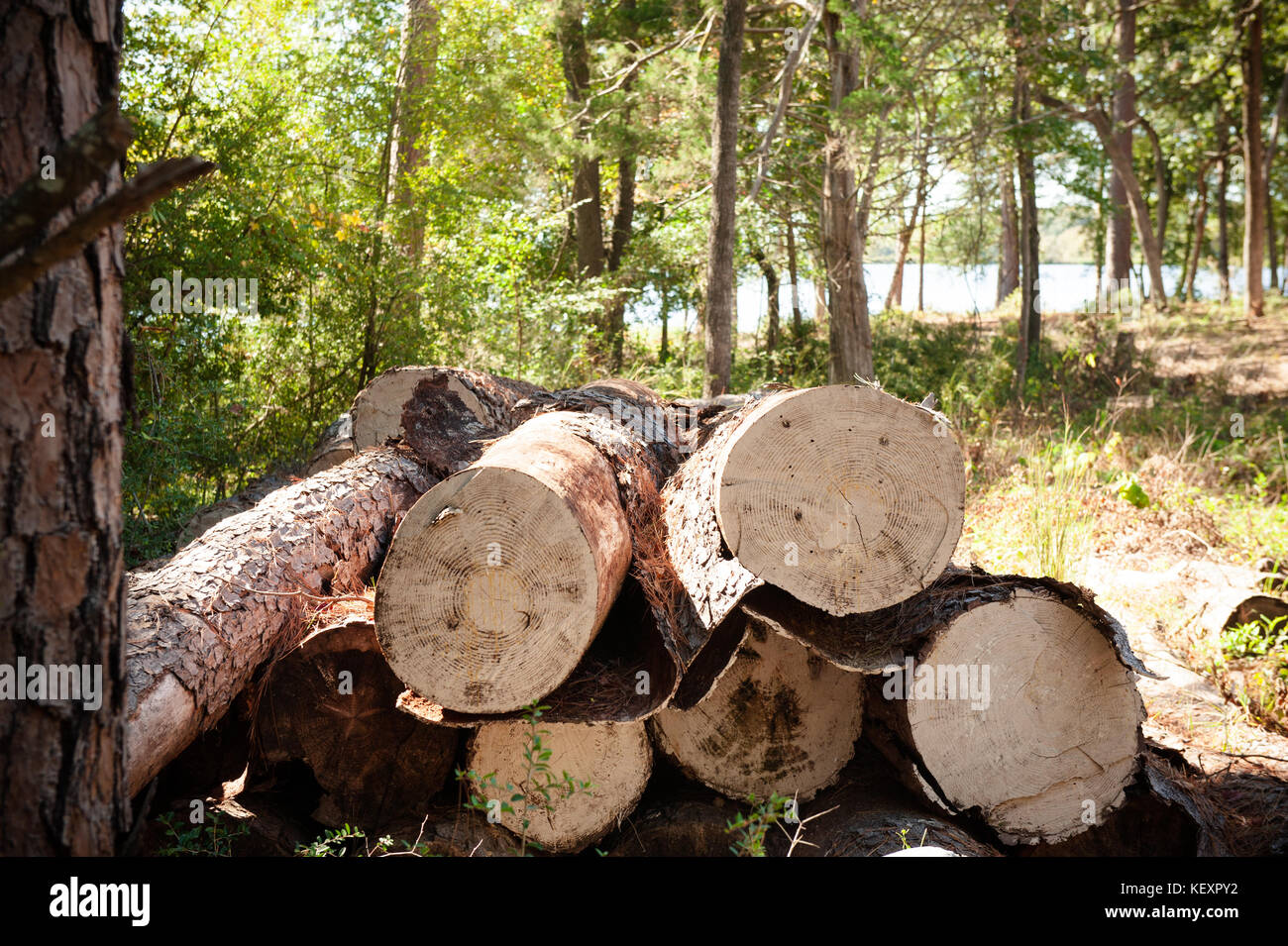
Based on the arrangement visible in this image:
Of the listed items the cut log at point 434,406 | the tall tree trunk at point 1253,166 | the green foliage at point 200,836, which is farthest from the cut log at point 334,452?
the tall tree trunk at point 1253,166

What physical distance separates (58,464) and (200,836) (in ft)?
5.60

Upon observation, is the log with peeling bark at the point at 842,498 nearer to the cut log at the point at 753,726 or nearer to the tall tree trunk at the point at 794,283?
the cut log at the point at 753,726

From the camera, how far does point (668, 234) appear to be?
12281mm

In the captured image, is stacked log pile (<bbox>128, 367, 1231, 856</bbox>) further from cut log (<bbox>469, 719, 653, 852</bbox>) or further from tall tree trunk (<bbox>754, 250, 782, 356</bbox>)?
tall tree trunk (<bbox>754, 250, 782, 356</bbox>)

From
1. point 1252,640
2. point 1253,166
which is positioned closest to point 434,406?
point 1252,640

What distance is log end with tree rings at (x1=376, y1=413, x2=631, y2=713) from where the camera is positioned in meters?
2.70

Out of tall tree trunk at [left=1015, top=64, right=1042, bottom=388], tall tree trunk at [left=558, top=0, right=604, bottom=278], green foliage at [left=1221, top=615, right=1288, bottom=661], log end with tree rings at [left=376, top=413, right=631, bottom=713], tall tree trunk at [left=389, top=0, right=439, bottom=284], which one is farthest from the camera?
tall tree trunk at [left=558, top=0, right=604, bottom=278]

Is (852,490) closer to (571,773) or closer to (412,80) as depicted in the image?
(571,773)

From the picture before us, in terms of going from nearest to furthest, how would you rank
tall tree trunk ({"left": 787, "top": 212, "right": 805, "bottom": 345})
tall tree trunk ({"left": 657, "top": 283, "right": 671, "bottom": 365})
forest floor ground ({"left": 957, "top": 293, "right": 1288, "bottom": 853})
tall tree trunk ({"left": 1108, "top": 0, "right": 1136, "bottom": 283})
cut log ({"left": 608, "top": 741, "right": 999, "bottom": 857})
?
1. cut log ({"left": 608, "top": 741, "right": 999, "bottom": 857})
2. forest floor ground ({"left": 957, "top": 293, "right": 1288, "bottom": 853})
3. tall tree trunk ({"left": 787, "top": 212, "right": 805, "bottom": 345})
4. tall tree trunk ({"left": 657, "top": 283, "right": 671, "bottom": 365})
5. tall tree trunk ({"left": 1108, "top": 0, "right": 1136, "bottom": 283})

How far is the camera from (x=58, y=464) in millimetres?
1761

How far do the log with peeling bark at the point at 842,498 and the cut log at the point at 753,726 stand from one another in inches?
21.3

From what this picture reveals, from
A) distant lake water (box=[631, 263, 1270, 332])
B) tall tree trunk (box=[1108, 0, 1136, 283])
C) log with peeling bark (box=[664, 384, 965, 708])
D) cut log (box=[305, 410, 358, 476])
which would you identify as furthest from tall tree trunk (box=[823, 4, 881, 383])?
log with peeling bark (box=[664, 384, 965, 708])

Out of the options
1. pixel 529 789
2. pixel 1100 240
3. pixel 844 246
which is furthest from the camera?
pixel 1100 240

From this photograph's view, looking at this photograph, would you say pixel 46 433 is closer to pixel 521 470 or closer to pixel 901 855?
pixel 521 470
